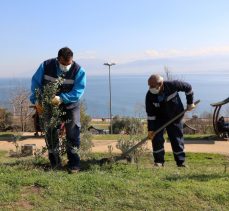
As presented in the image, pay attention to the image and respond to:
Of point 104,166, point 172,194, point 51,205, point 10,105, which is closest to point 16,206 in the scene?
point 51,205

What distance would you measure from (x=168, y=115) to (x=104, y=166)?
1746mm

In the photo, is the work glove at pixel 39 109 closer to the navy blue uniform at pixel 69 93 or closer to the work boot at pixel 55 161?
the navy blue uniform at pixel 69 93

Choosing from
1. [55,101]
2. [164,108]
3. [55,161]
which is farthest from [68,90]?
[164,108]

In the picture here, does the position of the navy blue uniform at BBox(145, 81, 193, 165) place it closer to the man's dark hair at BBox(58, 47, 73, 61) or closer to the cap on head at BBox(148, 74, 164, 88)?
the cap on head at BBox(148, 74, 164, 88)

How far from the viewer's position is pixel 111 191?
16.9 ft

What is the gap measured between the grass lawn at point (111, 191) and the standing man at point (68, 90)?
83 cm

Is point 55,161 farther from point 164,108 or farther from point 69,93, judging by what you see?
point 164,108

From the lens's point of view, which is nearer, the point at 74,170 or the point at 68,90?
the point at 74,170

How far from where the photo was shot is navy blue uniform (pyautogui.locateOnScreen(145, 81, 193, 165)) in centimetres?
784

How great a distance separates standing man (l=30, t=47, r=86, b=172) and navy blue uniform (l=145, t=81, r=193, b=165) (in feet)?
5.24

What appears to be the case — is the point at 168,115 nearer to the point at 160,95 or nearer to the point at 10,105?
the point at 160,95

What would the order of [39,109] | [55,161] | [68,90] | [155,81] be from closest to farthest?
[39,109]
[68,90]
[55,161]
[155,81]

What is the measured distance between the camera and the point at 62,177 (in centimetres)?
572

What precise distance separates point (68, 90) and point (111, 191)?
2109mm
